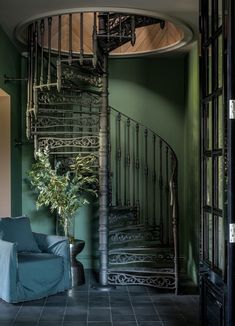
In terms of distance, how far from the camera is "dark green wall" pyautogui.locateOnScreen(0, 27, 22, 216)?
19.1 ft

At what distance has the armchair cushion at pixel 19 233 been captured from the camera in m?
5.53

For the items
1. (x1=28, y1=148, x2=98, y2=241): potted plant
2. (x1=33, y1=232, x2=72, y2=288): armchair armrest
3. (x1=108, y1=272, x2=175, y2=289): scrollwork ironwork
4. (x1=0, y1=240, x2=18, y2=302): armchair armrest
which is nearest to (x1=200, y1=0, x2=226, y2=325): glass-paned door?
(x1=0, y1=240, x2=18, y2=302): armchair armrest

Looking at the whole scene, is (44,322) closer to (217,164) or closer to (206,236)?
(206,236)

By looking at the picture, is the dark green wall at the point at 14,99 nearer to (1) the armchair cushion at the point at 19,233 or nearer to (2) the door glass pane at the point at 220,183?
(1) the armchair cushion at the point at 19,233

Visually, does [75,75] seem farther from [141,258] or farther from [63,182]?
[141,258]

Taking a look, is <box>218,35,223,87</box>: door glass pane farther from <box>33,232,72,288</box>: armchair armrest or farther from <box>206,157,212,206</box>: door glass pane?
<box>33,232,72,288</box>: armchair armrest

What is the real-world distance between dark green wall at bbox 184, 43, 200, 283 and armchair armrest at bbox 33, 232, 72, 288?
1561mm

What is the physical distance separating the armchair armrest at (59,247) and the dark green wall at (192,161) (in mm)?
1561

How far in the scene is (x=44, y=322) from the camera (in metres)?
4.42

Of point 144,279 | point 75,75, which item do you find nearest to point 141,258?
point 144,279

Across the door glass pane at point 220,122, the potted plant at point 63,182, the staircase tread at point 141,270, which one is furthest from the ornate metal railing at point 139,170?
the door glass pane at point 220,122

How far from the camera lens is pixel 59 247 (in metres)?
5.59

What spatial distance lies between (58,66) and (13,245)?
197 cm

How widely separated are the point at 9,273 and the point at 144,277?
170 cm
